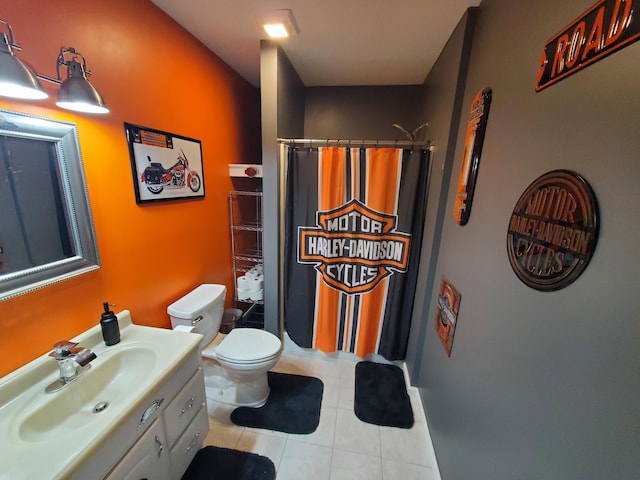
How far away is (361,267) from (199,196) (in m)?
1.36

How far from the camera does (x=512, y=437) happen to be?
0.79 meters

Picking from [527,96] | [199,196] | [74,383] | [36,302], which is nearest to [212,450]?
[74,383]

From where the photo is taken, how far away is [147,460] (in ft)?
3.19

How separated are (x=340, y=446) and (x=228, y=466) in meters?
0.65

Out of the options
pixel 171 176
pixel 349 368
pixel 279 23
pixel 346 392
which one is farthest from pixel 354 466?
pixel 279 23

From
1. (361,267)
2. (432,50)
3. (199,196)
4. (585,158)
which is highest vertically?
(432,50)

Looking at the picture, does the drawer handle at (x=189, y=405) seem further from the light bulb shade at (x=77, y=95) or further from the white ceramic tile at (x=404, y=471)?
the light bulb shade at (x=77, y=95)

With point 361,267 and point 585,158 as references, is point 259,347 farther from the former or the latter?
point 585,158

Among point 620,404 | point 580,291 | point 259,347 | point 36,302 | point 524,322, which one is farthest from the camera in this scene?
point 259,347

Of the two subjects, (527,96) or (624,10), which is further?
(527,96)

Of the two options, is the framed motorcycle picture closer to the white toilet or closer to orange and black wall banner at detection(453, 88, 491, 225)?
the white toilet

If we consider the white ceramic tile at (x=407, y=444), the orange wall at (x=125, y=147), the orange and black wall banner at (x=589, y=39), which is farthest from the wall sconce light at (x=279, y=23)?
the white ceramic tile at (x=407, y=444)

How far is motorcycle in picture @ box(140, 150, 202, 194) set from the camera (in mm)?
1430

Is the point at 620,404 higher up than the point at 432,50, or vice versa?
the point at 432,50
